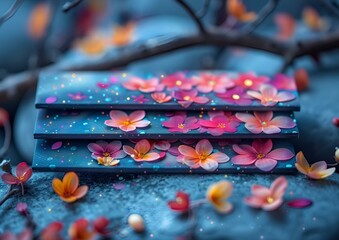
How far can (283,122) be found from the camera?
625mm

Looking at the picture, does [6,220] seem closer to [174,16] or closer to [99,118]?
[99,118]

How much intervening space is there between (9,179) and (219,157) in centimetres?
25

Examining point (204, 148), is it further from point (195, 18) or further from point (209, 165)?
point (195, 18)

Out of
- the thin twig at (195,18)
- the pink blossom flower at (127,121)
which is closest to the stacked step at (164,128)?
the pink blossom flower at (127,121)

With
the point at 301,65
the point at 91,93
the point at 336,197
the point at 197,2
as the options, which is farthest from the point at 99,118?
the point at 197,2

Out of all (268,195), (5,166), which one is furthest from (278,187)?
(5,166)

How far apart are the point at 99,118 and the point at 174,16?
1.77 feet

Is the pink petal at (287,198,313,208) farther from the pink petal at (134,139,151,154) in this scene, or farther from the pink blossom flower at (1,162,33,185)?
the pink blossom flower at (1,162,33,185)

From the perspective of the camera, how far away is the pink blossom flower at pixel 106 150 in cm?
60

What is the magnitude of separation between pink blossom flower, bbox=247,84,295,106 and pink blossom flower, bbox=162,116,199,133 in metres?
0.09

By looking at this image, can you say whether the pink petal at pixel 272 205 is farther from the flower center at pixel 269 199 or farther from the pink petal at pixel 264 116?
the pink petal at pixel 264 116

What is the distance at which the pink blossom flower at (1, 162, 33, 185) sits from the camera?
23.0 inches

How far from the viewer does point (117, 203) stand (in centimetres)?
57

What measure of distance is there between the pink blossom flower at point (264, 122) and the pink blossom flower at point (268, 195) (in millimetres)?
79
